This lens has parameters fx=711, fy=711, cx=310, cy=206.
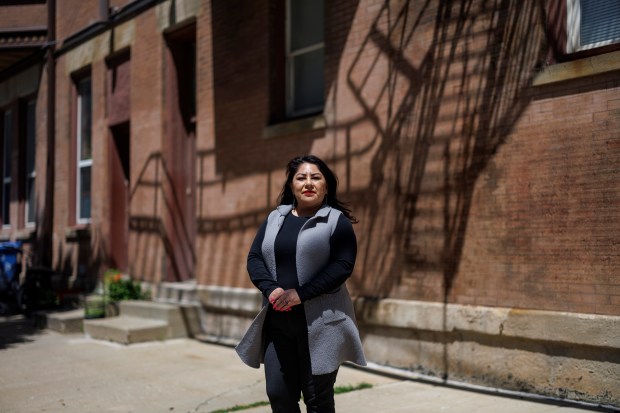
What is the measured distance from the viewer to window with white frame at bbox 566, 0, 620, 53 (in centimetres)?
607

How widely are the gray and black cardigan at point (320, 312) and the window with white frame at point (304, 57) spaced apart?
16.4ft

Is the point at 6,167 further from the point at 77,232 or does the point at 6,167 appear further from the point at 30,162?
the point at 77,232

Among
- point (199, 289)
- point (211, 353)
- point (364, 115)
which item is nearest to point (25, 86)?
point (199, 289)

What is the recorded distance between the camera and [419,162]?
7.21m

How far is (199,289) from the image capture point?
10156 mm

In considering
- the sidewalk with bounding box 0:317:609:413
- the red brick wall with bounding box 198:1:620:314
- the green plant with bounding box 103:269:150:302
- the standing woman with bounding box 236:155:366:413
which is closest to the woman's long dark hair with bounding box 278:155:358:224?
the standing woman with bounding box 236:155:366:413

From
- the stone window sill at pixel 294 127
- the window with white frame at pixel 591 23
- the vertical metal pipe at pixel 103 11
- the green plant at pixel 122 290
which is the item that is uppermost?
the vertical metal pipe at pixel 103 11

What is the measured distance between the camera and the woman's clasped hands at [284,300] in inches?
150

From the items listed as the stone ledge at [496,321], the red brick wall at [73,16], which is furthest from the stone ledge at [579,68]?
the red brick wall at [73,16]

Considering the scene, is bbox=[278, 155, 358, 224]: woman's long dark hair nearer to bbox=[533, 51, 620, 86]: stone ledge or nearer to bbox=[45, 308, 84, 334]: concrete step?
bbox=[533, 51, 620, 86]: stone ledge

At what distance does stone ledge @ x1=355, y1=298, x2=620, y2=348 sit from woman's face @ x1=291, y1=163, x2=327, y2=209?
2.83 m

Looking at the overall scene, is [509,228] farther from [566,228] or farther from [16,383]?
[16,383]

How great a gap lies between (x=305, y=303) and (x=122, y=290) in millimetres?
7913

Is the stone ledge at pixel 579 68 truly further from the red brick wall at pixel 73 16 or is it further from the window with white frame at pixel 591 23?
the red brick wall at pixel 73 16
